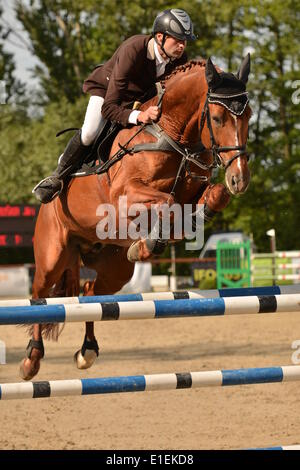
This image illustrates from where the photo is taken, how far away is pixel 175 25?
5180 mm

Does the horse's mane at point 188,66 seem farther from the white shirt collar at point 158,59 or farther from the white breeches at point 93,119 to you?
the white breeches at point 93,119

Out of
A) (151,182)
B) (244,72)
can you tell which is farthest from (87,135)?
(244,72)

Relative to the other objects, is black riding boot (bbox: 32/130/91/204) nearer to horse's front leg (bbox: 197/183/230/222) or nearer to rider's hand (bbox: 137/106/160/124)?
rider's hand (bbox: 137/106/160/124)

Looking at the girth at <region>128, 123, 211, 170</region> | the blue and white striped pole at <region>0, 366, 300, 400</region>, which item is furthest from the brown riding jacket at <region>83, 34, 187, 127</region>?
the blue and white striped pole at <region>0, 366, 300, 400</region>

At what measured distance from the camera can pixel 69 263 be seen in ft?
20.8

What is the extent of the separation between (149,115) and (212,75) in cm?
62

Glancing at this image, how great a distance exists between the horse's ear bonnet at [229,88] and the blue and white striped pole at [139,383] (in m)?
1.61

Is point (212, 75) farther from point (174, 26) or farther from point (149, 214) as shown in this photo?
point (149, 214)

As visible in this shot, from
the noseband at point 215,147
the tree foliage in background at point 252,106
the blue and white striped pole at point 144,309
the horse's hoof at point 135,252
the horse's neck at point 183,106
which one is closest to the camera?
the blue and white striped pole at point 144,309

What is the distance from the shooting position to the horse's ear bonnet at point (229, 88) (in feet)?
15.7

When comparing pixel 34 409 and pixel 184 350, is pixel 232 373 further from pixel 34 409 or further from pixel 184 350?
pixel 184 350

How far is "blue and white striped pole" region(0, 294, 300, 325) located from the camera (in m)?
3.54

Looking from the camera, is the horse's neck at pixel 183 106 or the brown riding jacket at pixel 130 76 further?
the brown riding jacket at pixel 130 76

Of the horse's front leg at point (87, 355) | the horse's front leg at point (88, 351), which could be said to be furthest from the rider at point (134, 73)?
the horse's front leg at point (87, 355)
